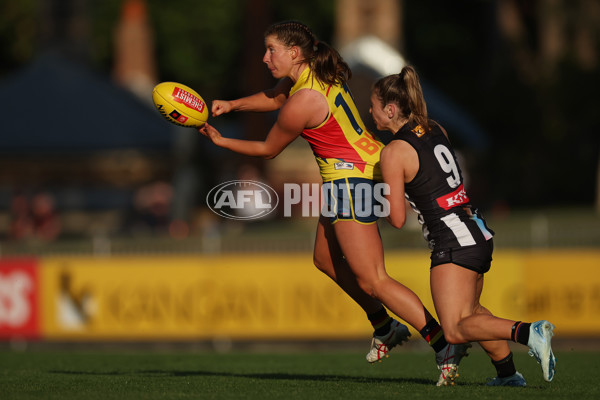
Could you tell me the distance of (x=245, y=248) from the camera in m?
15.7

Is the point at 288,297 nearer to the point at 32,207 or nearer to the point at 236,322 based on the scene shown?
the point at 236,322

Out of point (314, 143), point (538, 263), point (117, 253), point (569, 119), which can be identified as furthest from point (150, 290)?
point (569, 119)

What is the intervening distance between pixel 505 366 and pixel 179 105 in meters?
2.86

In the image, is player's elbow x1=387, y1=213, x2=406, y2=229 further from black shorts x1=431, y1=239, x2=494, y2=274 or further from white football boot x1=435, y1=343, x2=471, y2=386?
white football boot x1=435, y1=343, x2=471, y2=386

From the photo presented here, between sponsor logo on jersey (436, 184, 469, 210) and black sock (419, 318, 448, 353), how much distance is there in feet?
2.59

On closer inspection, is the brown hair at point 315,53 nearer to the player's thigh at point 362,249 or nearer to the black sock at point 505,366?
the player's thigh at point 362,249

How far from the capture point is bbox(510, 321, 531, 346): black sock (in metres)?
7.00

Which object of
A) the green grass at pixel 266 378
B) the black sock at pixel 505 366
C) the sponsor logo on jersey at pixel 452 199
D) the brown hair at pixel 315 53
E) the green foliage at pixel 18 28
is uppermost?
the green foliage at pixel 18 28

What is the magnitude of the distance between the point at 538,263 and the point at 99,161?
67.4 feet

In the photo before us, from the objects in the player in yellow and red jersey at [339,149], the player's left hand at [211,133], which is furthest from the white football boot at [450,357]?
the player's left hand at [211,133]

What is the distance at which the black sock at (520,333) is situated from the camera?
7003 mm

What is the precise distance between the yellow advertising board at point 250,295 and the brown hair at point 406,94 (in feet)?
24.0

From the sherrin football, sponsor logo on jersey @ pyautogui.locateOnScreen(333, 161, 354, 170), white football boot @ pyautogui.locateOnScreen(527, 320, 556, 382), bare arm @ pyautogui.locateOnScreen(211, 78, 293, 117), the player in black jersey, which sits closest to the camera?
white football boot @ pyautogui.locateOnScreen(527, 320, 556, 382)

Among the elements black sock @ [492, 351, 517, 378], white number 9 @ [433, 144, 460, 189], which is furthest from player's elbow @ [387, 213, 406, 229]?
black sock @ [492, 351, 517, 378]
